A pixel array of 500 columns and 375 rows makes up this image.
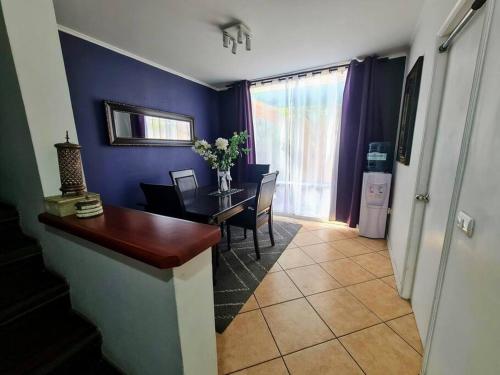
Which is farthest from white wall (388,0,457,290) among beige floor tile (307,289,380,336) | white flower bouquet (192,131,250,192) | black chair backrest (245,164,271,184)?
black chair backrest (245,164,271,184)

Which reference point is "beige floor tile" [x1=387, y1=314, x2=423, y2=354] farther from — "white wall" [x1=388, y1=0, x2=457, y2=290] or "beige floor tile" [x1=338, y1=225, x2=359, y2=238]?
"beige floor tile" [x1=338, y1=225, x2=359, y2=238]

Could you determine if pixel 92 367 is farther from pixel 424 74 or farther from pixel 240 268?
pixel 424 74

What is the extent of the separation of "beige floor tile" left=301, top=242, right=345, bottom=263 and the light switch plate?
5.25 feet

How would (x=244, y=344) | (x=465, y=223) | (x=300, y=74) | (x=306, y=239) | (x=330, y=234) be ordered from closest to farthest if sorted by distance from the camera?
(x=465, y=223), (x=244, y=344), (x=306, y=239), (x=330, y=234), (x=300, y=74)

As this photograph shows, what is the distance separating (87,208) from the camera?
3.12 ft

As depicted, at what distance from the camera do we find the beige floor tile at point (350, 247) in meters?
2.50

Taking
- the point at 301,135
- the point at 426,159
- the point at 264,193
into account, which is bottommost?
the point at 264,193

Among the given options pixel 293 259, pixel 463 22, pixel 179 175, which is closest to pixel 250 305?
pixel 293 259

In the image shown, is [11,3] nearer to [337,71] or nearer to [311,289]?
[311,289]

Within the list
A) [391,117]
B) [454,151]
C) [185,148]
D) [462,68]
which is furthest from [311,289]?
[185,148]

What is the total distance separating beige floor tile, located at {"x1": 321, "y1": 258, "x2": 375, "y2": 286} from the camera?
78.1 inches

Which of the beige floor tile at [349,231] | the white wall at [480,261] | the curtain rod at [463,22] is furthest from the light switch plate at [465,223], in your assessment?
the beige floor tile at [349,231]

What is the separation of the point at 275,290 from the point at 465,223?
1459 millimetres

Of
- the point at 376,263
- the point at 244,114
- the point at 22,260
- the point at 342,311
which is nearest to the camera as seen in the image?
the point at 22,260
